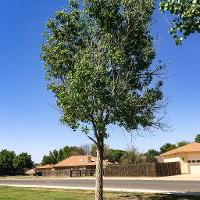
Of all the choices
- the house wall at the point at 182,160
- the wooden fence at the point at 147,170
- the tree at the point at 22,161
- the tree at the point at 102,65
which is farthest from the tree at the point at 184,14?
the tree at the point at 22,161

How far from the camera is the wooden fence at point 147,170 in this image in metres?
48.2

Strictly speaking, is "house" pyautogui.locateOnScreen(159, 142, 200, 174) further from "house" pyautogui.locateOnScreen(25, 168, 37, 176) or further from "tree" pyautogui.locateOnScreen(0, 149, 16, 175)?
"house" pyautogui.locateOnScreen(25, 168, 37, 176)

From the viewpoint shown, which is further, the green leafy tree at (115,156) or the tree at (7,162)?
the green leafy tree at (115,156)

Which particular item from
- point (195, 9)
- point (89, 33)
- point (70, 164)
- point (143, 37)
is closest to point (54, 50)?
point (89, 33)

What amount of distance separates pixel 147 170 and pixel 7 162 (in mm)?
58955

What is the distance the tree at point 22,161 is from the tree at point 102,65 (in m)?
80.5

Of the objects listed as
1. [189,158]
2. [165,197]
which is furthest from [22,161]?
[165,197]

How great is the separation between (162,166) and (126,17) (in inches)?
1227

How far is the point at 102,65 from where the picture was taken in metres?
20.0

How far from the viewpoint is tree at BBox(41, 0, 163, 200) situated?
19.1m

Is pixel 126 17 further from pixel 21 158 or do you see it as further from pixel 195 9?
pixel 21 158

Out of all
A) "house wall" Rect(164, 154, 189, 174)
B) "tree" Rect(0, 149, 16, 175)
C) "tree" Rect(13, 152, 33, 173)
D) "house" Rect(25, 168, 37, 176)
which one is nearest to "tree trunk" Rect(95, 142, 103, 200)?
"house wall" Rect(164, 154, 189, 174)

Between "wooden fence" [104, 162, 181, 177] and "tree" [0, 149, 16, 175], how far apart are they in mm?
50921

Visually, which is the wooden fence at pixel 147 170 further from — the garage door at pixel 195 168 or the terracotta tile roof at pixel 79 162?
the terracotta tile roof at pixel 79 162
